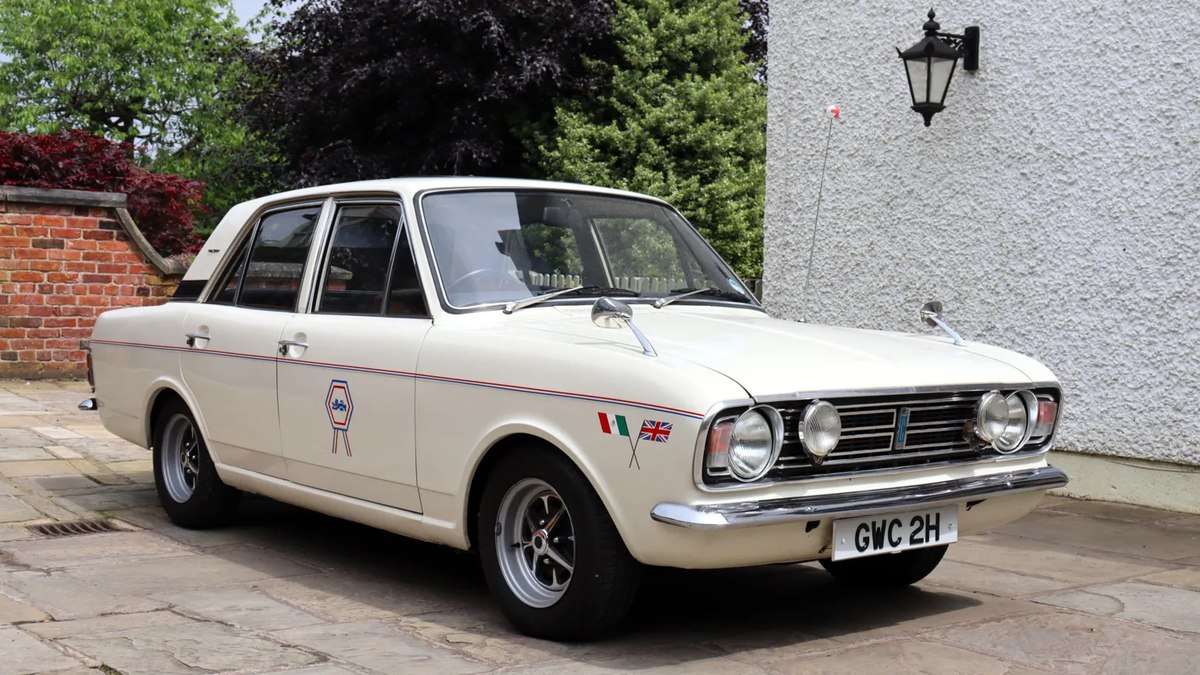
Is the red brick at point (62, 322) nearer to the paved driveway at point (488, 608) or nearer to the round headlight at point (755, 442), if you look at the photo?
the paved driveway at point (488, 608)

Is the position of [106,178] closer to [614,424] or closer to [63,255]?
[63,255]

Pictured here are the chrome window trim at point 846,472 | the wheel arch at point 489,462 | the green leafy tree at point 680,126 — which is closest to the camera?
the chrome window trim at point 846,472

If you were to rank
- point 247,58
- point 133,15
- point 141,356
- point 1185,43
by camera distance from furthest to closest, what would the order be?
point 133,15, point 247,58, point 1185,43, point 141,356

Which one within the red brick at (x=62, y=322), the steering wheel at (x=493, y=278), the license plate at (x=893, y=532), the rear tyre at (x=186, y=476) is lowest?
the rear tyre at (x=186, y=476)

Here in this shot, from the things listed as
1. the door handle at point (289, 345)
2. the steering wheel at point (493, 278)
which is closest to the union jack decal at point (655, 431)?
the steering wheel at point (493, 278)

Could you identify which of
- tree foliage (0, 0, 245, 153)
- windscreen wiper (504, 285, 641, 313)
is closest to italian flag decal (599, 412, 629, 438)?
windscreen wiper (504, 285, 641, 313)

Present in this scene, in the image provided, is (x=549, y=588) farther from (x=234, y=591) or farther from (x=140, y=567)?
(x=140, y=567)

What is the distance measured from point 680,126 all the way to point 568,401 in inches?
663

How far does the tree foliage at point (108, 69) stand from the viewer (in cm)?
3978

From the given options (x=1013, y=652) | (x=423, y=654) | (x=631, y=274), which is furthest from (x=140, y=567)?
(x=1013, y=652)

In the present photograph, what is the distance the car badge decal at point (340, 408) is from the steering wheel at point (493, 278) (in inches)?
25.5

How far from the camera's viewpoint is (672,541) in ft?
13.6

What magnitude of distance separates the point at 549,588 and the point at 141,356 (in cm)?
330

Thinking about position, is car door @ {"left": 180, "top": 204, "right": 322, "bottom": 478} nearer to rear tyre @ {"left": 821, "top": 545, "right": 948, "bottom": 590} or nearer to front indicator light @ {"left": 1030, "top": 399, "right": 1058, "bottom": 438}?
rear tyre @ {"left": 821, "top": 545, "right": 948, "bottom": 590}
